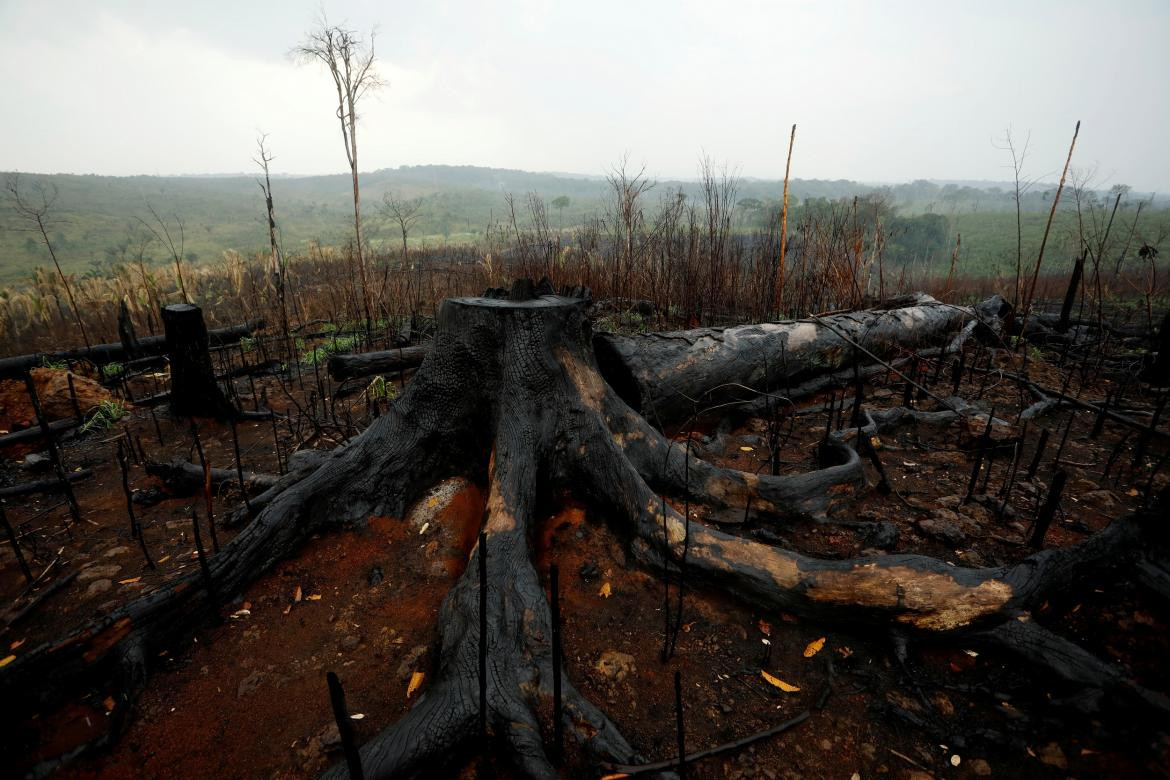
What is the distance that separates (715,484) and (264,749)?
2.00 metres

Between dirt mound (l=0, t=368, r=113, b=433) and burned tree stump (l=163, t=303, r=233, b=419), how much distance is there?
0.82 m

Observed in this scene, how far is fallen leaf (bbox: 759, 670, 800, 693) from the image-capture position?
1.55 m

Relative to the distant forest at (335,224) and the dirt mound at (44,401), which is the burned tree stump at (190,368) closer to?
the dirt mound at (44,401)

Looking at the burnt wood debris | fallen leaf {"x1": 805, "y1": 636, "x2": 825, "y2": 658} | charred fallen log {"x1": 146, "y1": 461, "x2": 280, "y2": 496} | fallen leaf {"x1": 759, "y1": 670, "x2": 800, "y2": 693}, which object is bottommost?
fallen leaf {"x1": 759, "y1": 670, "x2": 800, "y2": 693}

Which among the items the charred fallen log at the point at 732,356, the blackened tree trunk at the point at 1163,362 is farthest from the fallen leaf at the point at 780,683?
the blackened tree trunk at the point at 1163,362

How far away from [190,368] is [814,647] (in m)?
4.64

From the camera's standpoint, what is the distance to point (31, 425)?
3781 millimetres

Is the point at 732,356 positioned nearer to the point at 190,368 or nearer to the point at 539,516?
the point at 539,516

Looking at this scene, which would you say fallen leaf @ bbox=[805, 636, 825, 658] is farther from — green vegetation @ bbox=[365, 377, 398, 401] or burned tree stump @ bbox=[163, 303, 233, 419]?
burned tree stump @ bbox=[163, 303, 233, 419]

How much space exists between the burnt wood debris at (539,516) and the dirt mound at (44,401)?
0.94 m

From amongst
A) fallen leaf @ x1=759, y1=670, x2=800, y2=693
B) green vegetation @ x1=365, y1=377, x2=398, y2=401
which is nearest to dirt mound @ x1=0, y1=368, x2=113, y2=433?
green vegetation @ x1=365, y1=377, x2=398, y2=401

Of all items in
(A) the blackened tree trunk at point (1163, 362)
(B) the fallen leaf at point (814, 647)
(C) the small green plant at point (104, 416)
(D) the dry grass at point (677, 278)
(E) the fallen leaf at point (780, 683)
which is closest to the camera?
(E) the fallen leaf at point (780, 683)

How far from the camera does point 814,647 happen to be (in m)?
1.70

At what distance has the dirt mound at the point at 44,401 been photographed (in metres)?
3.81
